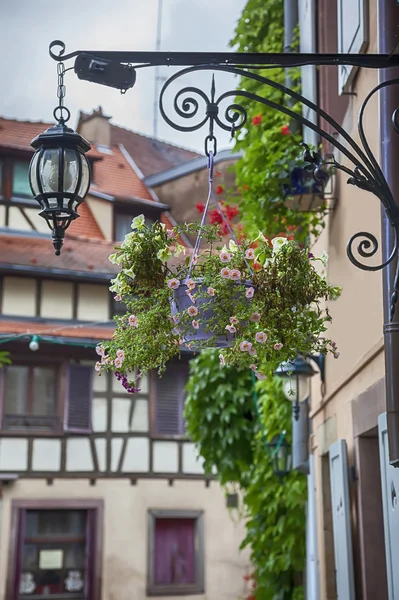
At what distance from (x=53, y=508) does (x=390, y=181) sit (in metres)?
11.8

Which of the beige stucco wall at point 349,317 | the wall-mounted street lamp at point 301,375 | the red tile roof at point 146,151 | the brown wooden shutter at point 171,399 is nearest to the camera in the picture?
the beige stucco wall at point 349,317

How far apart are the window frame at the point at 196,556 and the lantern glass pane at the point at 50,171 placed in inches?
475

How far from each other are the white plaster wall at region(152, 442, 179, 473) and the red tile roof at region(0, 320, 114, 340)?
6.22 ft

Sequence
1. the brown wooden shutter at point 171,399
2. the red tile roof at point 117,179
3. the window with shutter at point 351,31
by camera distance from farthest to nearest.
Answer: the red tile roof at point 117,179
the brown wooden shutter at point 171,399
the window with shutter at point 351,31

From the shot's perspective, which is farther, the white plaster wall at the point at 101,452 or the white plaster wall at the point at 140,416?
the white plaster wall at the point at 140,416

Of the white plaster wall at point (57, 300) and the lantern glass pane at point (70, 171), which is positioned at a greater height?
the white plaster wall at point (57, 300)

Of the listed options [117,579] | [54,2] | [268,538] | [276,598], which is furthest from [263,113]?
[54,2]

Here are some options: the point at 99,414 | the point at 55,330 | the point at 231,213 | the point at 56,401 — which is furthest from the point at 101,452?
the point at 231,213

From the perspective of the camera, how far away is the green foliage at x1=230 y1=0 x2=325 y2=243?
679 cm

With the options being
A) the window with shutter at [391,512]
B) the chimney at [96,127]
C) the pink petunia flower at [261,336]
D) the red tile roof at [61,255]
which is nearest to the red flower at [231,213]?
the window with shutter at [391,512]

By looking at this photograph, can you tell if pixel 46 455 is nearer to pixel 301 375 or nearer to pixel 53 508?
pixel 53 508

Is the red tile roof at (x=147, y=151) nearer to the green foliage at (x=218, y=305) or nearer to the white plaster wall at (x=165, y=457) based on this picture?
Result: the white plaster wall at (x=165, y=457)

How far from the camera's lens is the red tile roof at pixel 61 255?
1509 centimetres

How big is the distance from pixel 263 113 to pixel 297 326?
4.63 meters
